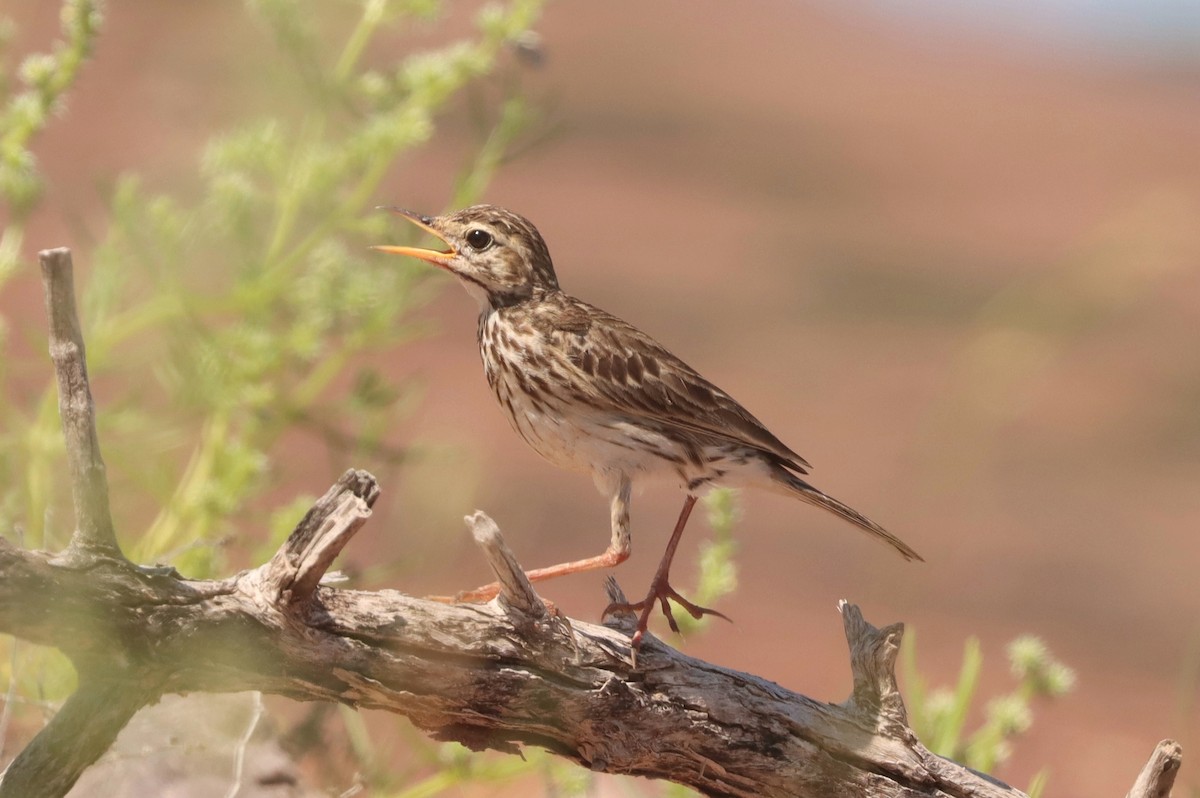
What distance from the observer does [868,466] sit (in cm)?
1393

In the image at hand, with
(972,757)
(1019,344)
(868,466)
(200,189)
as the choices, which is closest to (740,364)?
(868,466)

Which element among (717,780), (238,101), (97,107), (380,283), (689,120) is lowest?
(717,780)

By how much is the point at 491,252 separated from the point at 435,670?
1930mm

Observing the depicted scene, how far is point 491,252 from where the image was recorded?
507 cm

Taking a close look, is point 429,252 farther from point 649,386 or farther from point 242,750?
point 242,750

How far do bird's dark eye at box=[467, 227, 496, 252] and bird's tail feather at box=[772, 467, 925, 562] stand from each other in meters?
1.27

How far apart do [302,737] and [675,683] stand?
8.29ft

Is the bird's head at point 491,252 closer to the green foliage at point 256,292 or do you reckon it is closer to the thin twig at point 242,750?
the green foliage at point 256,292

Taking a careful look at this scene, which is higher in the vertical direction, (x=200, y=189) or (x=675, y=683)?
(x=200, y=189)

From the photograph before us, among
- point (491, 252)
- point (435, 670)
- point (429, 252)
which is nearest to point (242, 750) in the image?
point (435, 670)

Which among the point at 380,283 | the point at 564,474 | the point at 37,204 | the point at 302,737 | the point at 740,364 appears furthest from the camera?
the point at 740,364

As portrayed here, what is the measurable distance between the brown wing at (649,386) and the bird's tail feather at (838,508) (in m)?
0.08

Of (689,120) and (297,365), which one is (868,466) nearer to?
(297,365)

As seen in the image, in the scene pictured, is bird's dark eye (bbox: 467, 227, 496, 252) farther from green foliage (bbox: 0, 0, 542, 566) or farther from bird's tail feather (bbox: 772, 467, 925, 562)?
bird's tail feather (bbox: 772, 467, 925, 562)
